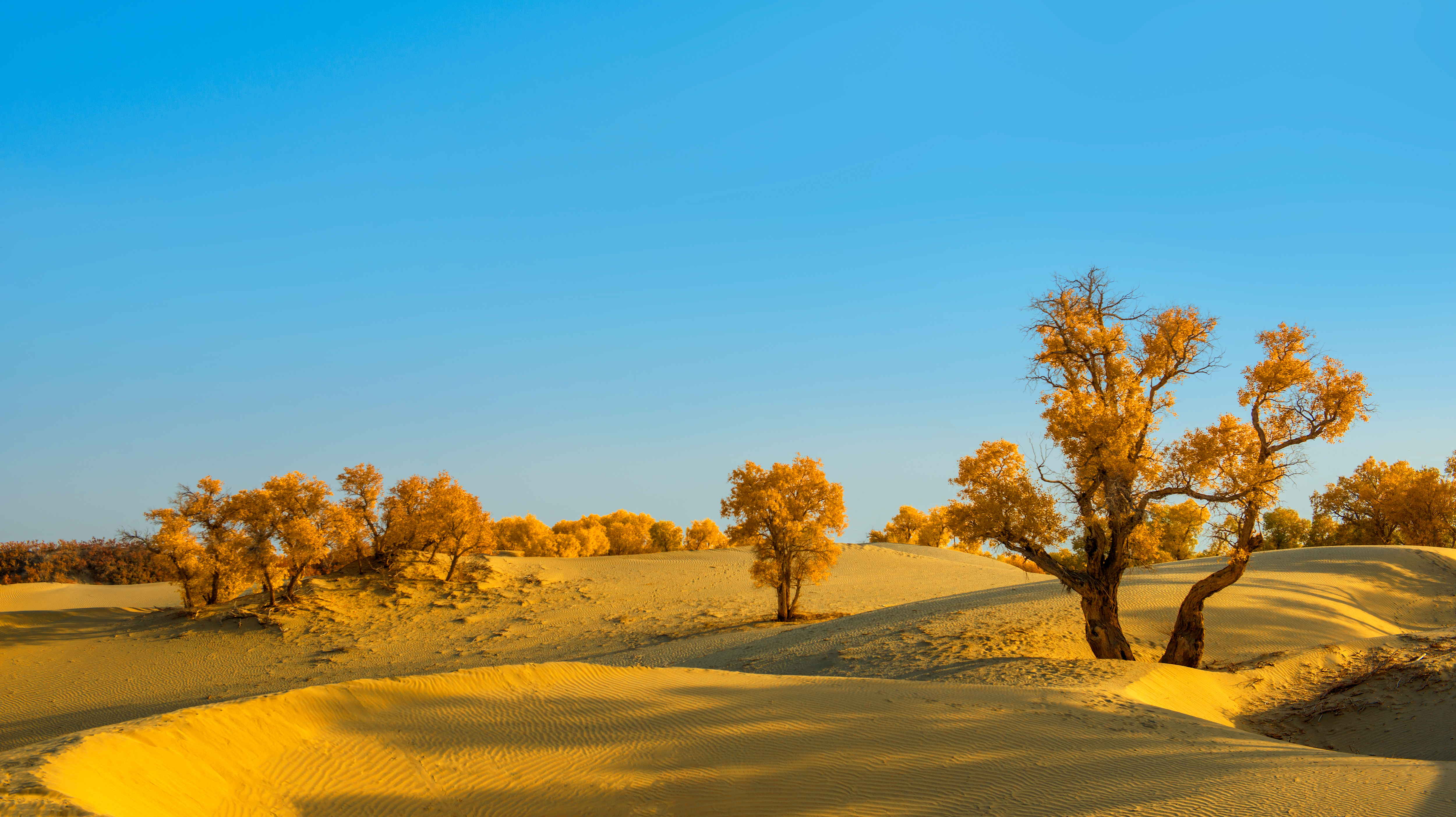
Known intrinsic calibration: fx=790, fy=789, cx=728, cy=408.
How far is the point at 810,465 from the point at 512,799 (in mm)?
22332

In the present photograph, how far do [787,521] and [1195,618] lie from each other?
14.3 metres

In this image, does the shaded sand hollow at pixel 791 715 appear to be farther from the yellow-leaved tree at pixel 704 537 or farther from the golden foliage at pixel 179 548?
the yellow-leaved tree at pixel 704 537

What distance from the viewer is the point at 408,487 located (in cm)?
3688

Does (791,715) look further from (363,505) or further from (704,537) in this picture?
(704,537)

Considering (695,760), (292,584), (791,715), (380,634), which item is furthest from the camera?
(292,584)

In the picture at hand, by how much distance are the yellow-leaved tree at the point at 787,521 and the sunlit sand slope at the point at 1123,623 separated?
373 cm

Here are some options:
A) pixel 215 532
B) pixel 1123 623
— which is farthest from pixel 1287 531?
pixel 215 532

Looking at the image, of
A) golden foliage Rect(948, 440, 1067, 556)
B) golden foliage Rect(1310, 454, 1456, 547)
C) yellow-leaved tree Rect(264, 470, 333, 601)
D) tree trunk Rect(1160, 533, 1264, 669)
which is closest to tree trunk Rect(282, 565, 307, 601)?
yellow-leaved tree Rect(264, 470, 333, 601)

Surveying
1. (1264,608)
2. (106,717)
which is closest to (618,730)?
(106,717)

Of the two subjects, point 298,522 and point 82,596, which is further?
point 82,596

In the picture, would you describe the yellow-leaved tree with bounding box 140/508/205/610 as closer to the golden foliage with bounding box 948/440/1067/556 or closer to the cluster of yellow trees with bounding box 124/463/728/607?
the cluster of yellow trees with bounding box 124/463/728/607

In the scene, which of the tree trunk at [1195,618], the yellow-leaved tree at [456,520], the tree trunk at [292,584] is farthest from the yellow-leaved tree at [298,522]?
the tree trunk at [1195,618]

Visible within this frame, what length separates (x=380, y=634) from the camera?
30438 mm

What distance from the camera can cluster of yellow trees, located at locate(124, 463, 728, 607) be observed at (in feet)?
102
